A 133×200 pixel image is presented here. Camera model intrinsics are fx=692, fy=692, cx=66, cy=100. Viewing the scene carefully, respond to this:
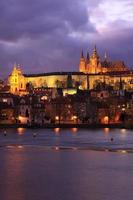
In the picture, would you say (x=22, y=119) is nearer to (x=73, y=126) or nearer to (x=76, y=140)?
(x=73, y=126)

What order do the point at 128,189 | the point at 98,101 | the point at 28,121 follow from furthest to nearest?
the point at 98,101
the point at 28,121
the point at 128,189

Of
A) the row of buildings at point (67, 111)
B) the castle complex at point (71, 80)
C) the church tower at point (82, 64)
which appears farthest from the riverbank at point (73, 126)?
the church tower at point (82, 64)

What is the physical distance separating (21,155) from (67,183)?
7.82 m

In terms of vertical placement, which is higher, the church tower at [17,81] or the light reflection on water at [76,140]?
the church tower at [17,81]

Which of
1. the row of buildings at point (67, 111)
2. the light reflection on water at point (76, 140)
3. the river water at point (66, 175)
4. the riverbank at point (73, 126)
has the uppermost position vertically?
the row of buildings at point (67, 111)

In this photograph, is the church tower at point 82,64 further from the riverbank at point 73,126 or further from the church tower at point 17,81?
the riverbank at point 73,126

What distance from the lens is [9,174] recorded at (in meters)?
20.3

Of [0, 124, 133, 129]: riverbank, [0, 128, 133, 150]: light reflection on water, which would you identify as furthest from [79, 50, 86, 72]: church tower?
[0, 128, 133, 150]: light reflection on water

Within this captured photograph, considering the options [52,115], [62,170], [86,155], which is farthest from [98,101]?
[62,170]

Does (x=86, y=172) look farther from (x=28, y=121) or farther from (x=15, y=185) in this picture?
(x=28, y=121)

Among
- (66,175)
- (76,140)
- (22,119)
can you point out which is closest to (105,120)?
(22,119)

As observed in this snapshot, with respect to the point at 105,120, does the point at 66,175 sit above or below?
below

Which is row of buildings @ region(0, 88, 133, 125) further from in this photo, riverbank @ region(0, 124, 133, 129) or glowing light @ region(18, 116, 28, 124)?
riverbank @ region(0, 124, 133, 129)

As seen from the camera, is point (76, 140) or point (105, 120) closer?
point (76, 140)
